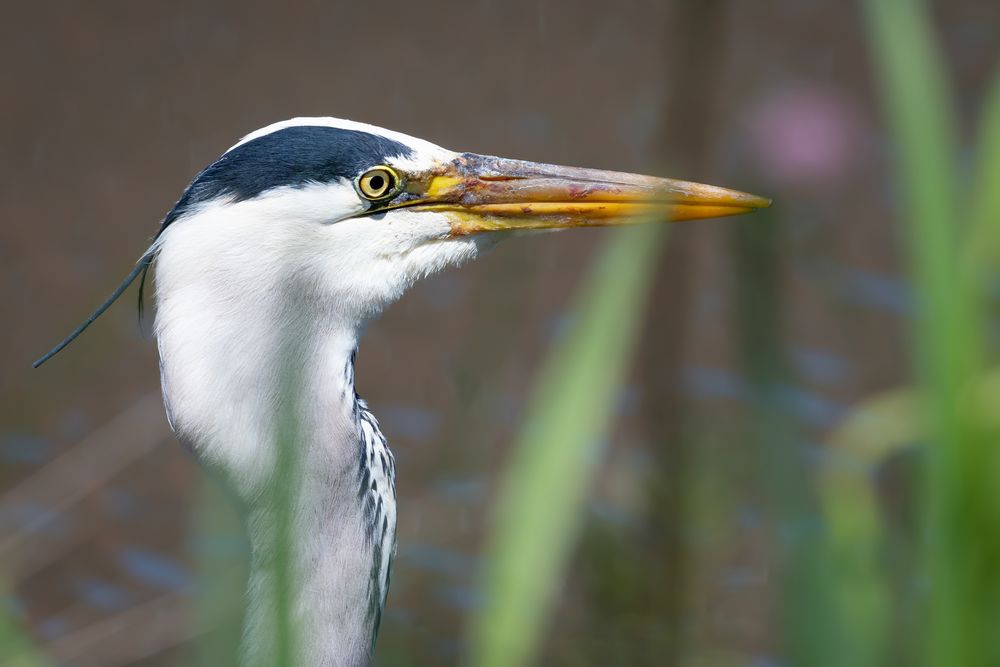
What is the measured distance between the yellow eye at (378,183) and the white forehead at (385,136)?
25 mm

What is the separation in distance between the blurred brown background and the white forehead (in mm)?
369

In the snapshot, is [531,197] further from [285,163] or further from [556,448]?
[556,448]

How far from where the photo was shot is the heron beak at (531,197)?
2.04m

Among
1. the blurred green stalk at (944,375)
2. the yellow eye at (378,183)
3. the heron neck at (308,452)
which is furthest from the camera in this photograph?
the yellow eye at (378,183)

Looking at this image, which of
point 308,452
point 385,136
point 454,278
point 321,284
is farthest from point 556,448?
point 454,278

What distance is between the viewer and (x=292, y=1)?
692 cm

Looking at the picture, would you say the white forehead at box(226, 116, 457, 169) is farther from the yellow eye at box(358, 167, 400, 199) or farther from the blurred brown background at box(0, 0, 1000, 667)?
the blurred brown background at box(0, 0, 1000, 667)

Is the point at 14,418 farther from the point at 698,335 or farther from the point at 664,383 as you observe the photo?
the point at 664,383

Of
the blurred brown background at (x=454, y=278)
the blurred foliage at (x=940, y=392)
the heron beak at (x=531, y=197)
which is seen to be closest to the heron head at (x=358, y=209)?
the heron beak at (x=531, y=197)

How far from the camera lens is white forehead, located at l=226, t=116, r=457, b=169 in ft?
6.40

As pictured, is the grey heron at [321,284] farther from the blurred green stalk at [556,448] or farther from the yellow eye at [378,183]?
the blurred green stalk at [556,448]

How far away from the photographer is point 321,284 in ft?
6.20

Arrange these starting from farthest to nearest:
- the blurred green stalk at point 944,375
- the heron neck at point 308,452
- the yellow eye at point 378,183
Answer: the yellow eye at point 378,183 → the heron neck at point 308,452 → the blurred green stalk at point 944,375

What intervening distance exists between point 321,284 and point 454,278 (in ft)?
12.3
